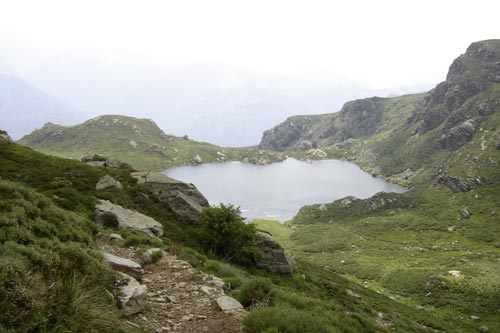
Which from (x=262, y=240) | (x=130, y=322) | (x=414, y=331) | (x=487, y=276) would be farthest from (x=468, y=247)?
(x=130, y=322)

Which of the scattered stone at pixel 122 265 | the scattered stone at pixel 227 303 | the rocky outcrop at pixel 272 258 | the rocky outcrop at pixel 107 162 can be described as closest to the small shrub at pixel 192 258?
the scattered stone at pixel 122 265

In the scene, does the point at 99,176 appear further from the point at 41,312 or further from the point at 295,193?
the point at 295,193

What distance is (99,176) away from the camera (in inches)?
1469

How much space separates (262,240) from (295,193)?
157334 millimetres

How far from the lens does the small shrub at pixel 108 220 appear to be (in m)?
23.7

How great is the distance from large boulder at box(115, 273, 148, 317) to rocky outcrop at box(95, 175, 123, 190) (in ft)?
80.2

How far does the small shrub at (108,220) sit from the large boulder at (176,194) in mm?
11187

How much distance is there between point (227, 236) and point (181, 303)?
1803 centimetres

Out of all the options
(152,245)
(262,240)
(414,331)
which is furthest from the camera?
(262,240)

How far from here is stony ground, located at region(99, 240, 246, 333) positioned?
10.3 m

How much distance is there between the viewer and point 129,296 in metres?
10.6

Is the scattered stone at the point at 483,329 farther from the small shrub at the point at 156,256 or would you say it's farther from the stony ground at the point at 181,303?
the small shrub at the point at 156,256

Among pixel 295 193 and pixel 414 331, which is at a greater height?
pixel 414 331

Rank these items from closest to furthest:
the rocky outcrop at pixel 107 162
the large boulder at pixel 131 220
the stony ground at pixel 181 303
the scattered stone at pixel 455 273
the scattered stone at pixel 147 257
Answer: the stony ground at pixel 181 303 → the scattered stone at pixel 147 257 → the large boulder at pixel 131 220 → the rocky outcrop at pixel 107 162 → the scattered stone at pixel 455 273
